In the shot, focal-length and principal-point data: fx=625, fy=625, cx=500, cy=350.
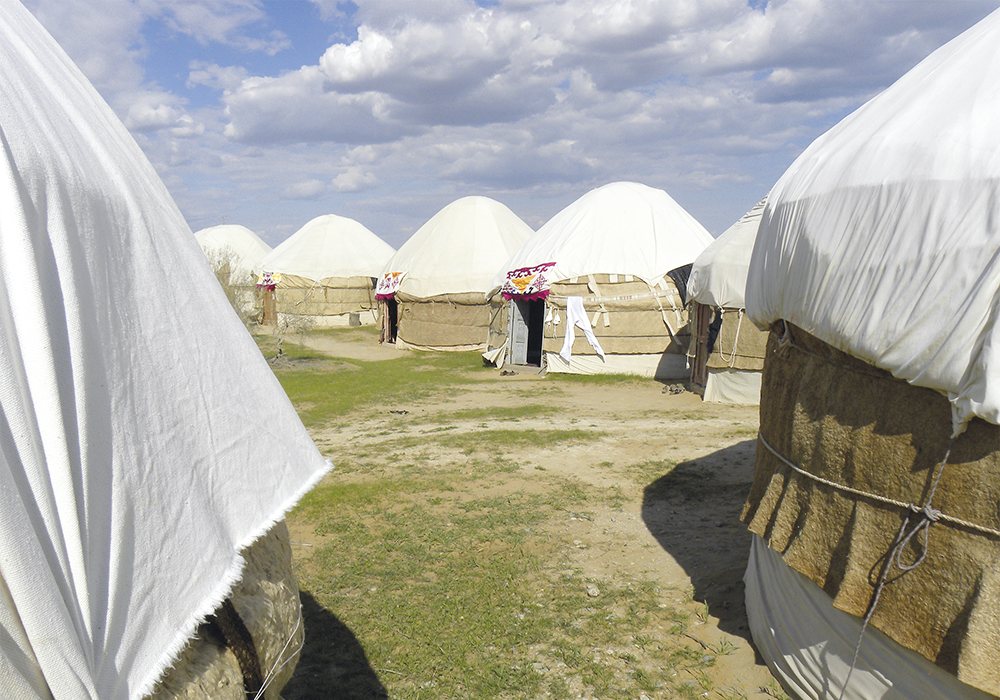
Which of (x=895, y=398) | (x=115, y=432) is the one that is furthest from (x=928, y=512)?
(x=115, y=432)

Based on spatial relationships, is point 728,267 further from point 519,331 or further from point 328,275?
point 328,275

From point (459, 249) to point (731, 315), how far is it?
1021cm

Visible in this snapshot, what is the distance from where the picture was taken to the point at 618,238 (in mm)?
14164

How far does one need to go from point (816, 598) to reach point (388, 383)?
10716 mm

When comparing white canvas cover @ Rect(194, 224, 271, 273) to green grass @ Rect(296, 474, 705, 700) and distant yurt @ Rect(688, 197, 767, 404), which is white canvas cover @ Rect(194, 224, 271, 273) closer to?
distant yurt @ Rect(688, 197, 767, 404)

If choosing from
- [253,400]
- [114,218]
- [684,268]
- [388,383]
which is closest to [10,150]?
[114,218]

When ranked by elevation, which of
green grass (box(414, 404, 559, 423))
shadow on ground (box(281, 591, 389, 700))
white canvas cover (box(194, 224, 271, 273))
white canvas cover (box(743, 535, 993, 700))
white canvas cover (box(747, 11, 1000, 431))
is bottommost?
shadow on ground (box(281, 591, 389, 700))

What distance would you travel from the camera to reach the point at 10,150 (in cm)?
120

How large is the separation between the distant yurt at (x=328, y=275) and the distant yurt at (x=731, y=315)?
16.5m

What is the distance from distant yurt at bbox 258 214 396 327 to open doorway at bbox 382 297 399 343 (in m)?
4.91

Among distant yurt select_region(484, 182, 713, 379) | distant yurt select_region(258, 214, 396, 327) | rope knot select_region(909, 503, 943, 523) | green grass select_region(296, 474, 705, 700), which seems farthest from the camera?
distant yurt select_region(258, 214, 396, 327)

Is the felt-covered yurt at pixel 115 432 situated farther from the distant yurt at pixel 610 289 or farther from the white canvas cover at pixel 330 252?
the white canvas cover at pixel 330 252

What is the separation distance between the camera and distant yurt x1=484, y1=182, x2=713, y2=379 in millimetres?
13344

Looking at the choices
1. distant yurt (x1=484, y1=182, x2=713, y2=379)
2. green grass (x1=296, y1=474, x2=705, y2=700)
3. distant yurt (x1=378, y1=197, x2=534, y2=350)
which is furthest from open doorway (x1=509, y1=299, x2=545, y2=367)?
green grass (x1=296, y1=474, x2=705, y2=700)
